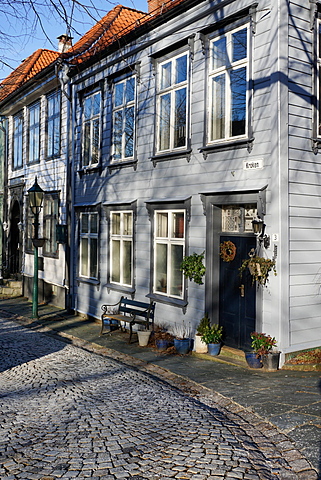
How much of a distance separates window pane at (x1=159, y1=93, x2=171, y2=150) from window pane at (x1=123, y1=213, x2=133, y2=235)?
2215 millimetres

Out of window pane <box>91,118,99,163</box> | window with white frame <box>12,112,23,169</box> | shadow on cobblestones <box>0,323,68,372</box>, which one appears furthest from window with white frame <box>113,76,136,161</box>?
window with white frame <box>12,112,23,169</box>

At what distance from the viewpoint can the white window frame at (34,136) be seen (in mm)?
19219

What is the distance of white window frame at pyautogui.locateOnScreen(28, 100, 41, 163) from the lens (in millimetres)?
19219

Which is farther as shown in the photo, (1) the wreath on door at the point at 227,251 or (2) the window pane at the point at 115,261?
(2) the window pane at the point at 115,261

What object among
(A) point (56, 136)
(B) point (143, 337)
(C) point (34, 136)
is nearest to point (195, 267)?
(B) point (143, 337)

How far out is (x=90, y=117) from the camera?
49.5 feet

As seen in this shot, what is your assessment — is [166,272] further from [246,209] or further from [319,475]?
[319,475]

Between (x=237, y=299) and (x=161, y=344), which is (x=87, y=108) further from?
(x=237, y=299)

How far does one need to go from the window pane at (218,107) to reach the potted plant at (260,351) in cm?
386

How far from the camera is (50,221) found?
17.9 meters

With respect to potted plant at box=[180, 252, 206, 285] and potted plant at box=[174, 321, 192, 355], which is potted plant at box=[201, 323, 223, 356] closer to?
potted plant at box=[174, 321, 192, 355]

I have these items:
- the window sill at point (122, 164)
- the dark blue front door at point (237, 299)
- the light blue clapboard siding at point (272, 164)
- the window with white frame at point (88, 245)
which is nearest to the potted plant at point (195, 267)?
the light blue clapboard siding at point (272, 164)

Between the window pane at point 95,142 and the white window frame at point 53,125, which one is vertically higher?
the white window frame at point 53,125

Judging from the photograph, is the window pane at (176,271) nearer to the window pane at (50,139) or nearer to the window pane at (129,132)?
the window pane at (129,132)
